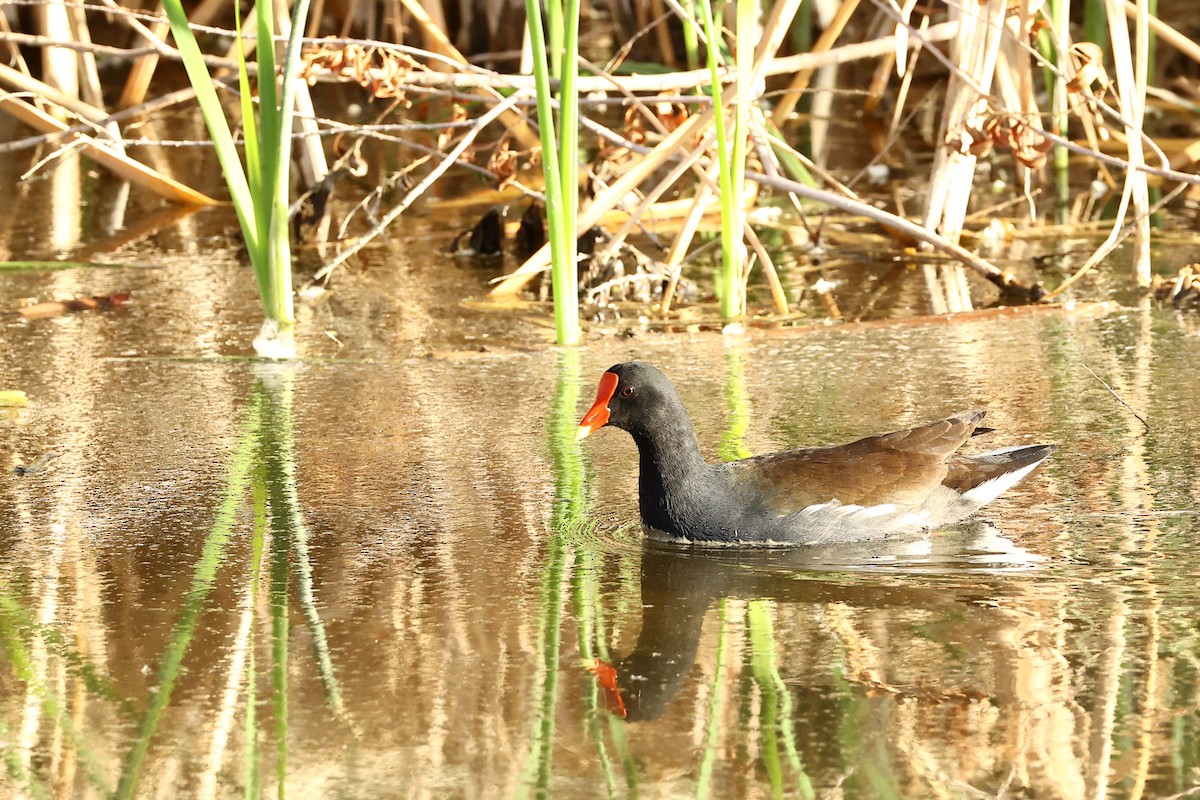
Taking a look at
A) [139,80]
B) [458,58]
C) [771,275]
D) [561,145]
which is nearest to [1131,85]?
→ [771,275]

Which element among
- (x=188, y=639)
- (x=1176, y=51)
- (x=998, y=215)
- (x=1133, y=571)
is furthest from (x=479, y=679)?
(x=1176, y=51)

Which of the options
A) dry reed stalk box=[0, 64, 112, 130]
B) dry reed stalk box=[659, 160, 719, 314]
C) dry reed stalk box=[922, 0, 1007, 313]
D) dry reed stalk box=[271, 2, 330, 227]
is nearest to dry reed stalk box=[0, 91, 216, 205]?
dry reed stalk box=[0, 64, 112, 130]

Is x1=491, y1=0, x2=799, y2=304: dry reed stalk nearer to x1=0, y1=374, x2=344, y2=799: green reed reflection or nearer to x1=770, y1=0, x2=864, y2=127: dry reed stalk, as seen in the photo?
x1=770, y1=0, x2=864, y2=127: dry reed stalk

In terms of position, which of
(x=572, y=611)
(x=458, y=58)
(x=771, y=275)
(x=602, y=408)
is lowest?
(x=572, y=611)

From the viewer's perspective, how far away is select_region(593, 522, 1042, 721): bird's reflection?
3.28 metres

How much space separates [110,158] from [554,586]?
4.18 metres

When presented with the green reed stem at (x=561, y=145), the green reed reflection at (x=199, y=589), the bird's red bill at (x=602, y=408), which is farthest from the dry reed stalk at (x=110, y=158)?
the bird's red bill at (x=602, y=408)

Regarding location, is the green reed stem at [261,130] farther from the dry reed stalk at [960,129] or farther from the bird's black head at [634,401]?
the dry reed stalk at [960,129]

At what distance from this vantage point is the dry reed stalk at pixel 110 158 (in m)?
6.59

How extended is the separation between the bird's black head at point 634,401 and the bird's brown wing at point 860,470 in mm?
201

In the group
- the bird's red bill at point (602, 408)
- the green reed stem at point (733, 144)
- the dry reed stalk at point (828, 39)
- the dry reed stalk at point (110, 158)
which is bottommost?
the bird's red bill at point (602, 408)

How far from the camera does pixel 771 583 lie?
3723 millimetres

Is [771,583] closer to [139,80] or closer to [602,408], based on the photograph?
[602,408]

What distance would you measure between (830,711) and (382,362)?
2.96 meters
